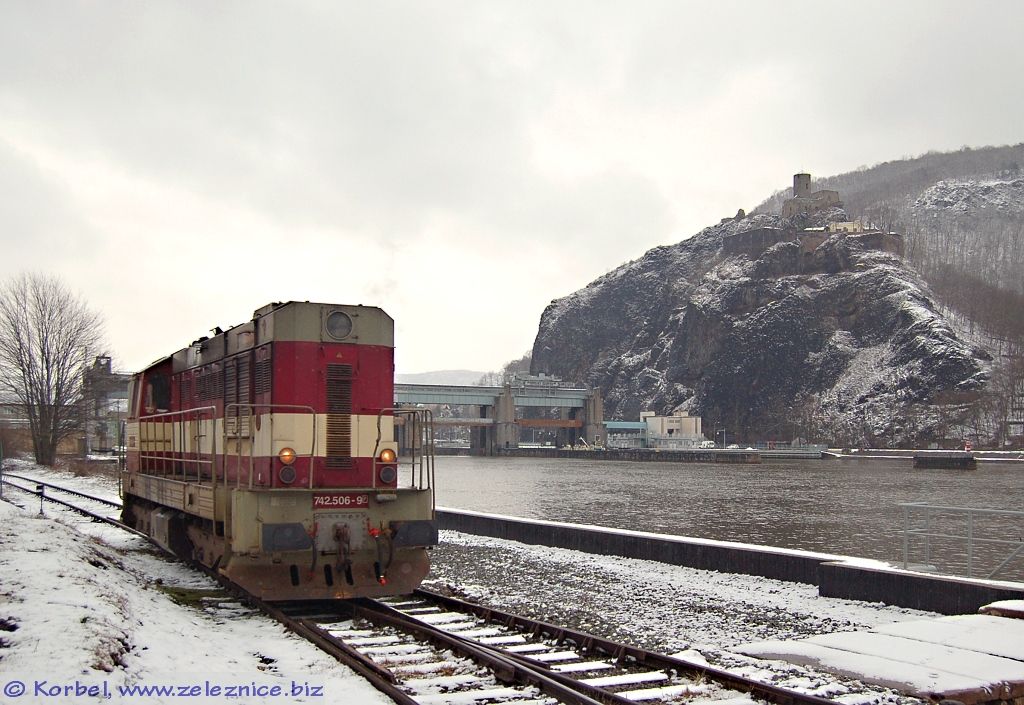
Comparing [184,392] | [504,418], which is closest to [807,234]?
[504,418]

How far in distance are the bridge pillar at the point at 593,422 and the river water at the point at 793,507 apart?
6846cm

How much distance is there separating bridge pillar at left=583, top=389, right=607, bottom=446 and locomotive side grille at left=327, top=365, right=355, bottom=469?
405 ft

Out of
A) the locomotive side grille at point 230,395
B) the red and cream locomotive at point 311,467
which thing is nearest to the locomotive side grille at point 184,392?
the red and cream locomotive at point 311,467

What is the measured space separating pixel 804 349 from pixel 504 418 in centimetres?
5167

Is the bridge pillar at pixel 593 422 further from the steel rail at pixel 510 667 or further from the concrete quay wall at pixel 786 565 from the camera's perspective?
the steel rail at pixel 510 667

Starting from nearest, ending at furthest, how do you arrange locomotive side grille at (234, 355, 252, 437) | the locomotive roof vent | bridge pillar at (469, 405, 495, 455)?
the locomotive roof vent
locomotive side grille at (234, 355, 252, 437)
bridge pillar at (469, 405, 495, 455)

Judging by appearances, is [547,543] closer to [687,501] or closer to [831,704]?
[831,704]

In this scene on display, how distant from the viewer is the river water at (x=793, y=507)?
73.4ft

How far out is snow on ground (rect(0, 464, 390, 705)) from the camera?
618cm

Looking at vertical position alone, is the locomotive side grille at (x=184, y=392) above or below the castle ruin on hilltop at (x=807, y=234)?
below

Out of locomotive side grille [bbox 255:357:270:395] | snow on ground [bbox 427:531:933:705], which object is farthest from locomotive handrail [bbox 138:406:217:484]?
snow on ground [bbox 427:531:933:705]

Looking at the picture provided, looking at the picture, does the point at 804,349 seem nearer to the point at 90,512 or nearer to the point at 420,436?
the point at 90,512

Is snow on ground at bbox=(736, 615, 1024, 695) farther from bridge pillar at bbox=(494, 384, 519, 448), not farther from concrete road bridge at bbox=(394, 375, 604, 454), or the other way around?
bridge pillar at bbox=(494, 384, 519, 448)

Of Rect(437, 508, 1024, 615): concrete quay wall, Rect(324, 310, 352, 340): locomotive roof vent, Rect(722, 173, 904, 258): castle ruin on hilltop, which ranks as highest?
Rect(722, 173, 904, 258): castle ruin on hilltop
